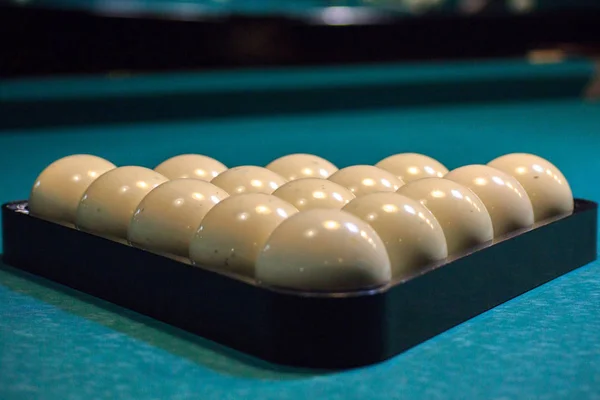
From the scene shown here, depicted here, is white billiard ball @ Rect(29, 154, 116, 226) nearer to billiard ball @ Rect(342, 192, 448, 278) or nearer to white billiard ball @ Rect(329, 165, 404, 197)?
white billiard ball @ Rect(329, 165, 404, 197)

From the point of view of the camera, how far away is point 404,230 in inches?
62.6

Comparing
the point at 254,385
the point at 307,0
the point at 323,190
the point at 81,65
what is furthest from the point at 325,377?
the point at 307,0

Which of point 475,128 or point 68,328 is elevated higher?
point 475,128

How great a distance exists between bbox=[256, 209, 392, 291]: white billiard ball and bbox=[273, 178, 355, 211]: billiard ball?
10.7 inches

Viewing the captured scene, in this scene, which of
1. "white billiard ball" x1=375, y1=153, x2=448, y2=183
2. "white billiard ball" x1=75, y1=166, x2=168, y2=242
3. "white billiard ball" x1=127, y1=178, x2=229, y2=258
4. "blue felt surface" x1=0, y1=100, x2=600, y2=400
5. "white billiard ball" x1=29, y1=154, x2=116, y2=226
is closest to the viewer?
"blue felt surface" x1=0, y1=100, x2=600, y2=400

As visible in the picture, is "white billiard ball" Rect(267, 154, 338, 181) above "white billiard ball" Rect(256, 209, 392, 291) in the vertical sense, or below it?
above

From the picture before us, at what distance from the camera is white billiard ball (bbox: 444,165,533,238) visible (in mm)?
1868

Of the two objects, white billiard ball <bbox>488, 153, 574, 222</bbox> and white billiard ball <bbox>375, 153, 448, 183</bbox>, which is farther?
white billiard ball <bbox>375, 153, 448, 183</bbox>

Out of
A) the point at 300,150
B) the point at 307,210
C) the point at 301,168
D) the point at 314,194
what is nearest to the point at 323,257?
the point at 307,210

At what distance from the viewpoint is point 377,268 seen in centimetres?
146

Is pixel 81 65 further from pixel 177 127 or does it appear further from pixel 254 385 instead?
pixel 254 385

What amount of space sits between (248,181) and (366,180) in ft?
0.84

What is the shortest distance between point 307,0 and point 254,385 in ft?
22.8

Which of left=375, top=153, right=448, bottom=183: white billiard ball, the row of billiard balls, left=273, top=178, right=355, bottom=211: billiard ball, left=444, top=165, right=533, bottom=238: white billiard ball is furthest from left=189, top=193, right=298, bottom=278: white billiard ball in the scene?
left=375, top=153, right=448, bottom=183: white billiard ball
